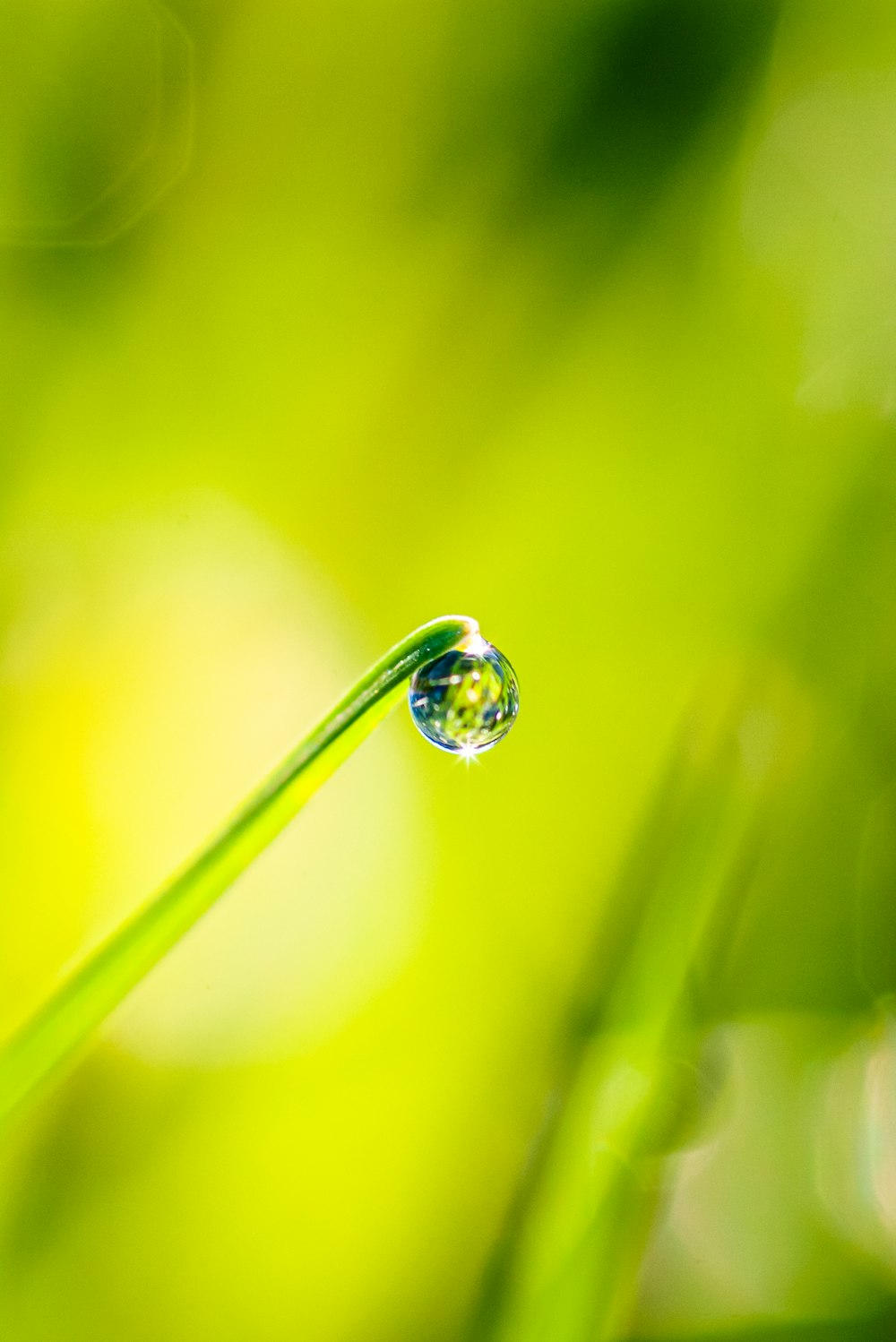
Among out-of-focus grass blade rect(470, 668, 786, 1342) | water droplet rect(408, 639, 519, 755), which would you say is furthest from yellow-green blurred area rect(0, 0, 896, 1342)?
water droplet rect(408, 639, 519, 755)

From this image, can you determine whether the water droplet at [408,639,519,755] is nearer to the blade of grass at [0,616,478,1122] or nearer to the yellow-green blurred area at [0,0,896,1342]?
the blade of grass at [0,616,478,1122]

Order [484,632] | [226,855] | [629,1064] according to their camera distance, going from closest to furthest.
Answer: [226,855]
[629,1064]
[484,632]

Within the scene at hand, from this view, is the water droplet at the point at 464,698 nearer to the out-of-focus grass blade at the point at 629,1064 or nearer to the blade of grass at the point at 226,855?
the blade of grass at the point at 226,855

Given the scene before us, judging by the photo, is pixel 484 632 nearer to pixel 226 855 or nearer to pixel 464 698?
pixel 464 698

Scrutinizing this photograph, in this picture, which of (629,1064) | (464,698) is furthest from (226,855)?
(629,1064)

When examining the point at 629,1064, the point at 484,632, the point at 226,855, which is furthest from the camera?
the point at 484,632

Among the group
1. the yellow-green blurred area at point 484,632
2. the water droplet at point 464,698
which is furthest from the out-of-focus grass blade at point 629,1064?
the water droplet at point 464,698
